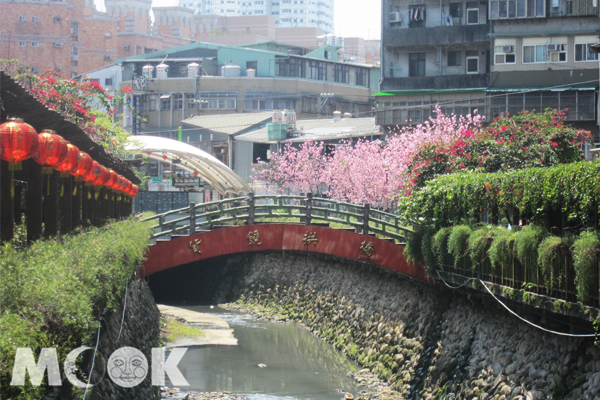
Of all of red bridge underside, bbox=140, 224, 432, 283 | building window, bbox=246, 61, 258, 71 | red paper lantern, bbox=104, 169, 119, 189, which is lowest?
red bridge underside, bbox=140, 224, 432, 283

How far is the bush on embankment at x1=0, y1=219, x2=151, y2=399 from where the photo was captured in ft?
30.2

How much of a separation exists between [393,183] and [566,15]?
12217 mm

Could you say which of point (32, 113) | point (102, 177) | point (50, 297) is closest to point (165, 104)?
point (102, 177)

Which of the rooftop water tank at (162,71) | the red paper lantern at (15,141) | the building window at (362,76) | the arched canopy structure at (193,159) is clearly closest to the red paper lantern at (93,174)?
the red paper lantern at (15,141)

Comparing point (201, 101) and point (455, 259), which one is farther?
point (201, 101)

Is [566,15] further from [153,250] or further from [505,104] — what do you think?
[153,250]

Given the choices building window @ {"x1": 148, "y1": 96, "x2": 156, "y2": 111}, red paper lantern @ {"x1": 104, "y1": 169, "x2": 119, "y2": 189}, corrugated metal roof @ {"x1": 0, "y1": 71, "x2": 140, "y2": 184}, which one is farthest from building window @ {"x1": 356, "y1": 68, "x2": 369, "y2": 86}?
corrugated metal roof @ {"x1": 0, "y1": 71, "x2": 140, "y2": 184}

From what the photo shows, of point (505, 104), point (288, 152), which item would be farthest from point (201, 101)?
point (505, 104)

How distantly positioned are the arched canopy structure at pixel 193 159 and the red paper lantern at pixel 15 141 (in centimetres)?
2316

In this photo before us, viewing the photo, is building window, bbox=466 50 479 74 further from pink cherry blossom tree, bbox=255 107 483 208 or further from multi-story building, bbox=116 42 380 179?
multi-story building, bbox=116 42 380 179

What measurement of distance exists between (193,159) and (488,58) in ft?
57.0

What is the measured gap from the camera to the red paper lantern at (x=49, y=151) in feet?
50.1

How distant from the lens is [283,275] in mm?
35125

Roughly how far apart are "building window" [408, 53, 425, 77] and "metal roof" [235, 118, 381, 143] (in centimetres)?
394
